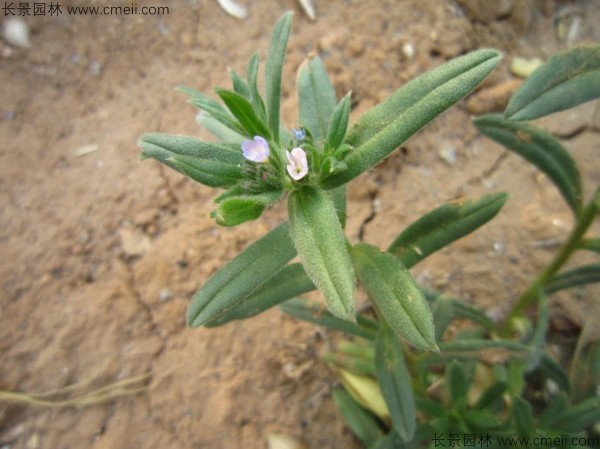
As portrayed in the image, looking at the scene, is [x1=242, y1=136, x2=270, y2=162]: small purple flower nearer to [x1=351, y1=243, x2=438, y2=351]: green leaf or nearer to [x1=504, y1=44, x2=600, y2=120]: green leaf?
[x1=351, y1=243, x2=438, y2=351]: green leaf

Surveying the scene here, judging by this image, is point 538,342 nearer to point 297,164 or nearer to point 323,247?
point 323,247

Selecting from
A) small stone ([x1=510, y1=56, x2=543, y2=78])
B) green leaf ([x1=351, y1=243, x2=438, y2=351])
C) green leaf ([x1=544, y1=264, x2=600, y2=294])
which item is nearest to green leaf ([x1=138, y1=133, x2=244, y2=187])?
green leaf ([x1=351, y1=243, x2=438, y2=351])

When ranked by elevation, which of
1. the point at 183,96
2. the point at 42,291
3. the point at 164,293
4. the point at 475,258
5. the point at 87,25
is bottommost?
the point at 475,258

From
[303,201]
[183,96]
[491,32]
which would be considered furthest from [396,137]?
[491,32]

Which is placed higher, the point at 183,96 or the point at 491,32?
the point at 183,96

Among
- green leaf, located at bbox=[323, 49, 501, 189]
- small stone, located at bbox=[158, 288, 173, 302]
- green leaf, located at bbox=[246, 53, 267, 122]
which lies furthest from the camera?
small stone, located at bbox=[158, 288, 173, 302]

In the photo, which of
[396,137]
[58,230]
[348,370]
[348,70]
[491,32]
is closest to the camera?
[396,137]

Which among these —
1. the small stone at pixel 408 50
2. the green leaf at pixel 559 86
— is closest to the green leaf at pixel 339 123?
the green leaf at pixel 559 86

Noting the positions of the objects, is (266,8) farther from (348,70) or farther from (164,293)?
(164,293)
